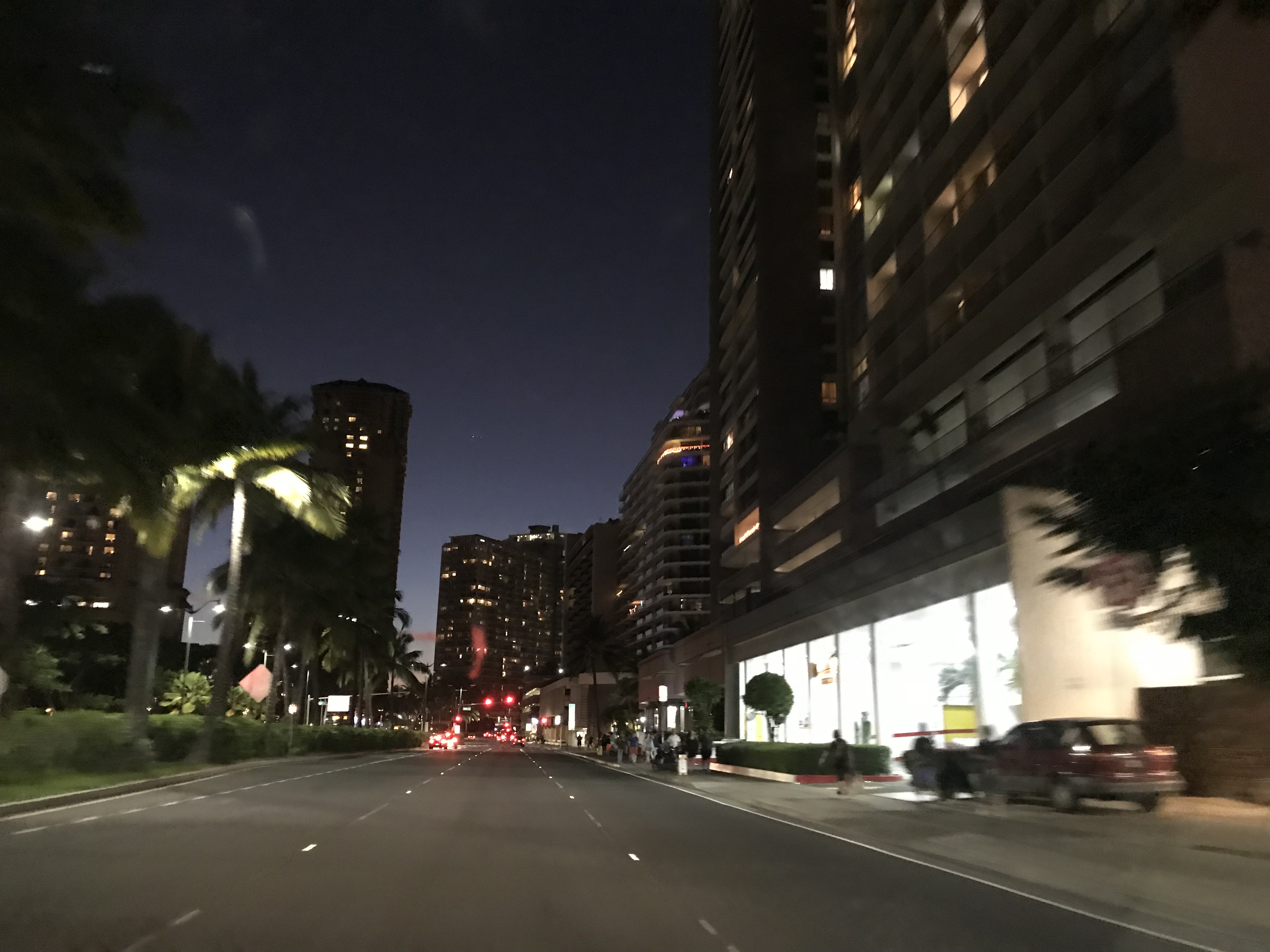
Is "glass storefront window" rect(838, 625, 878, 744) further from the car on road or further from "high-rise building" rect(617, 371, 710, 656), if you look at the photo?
"high-rise building" rect(617, 371, 710, 656)

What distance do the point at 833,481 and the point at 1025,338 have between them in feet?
60.9

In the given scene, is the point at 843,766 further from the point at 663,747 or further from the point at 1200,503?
the point at 663,747

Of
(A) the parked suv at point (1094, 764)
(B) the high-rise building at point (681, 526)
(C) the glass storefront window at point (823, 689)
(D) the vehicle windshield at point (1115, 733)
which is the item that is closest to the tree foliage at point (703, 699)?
(C) the glass storefront window at point (823, 689)

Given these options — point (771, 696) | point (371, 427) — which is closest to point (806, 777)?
point (771, 696)

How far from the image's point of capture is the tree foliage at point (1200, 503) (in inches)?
449

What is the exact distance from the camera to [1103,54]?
1184 inches

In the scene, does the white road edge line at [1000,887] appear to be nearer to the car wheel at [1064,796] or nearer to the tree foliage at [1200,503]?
the tree foliage at [1200,503]

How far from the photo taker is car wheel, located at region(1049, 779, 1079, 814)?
19.2 meters

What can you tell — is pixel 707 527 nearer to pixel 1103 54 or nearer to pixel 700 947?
pixel 1103 54

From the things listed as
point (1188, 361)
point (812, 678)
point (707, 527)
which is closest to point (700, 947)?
point (1188, 361)

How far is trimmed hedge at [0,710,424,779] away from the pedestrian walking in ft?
63.8

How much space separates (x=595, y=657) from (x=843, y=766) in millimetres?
89433

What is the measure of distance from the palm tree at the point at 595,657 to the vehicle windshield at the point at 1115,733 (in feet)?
308

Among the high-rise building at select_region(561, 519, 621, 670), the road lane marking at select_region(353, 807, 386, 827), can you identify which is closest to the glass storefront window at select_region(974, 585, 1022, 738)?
the road lane marking at select_region(353, 807, 386, 827)
